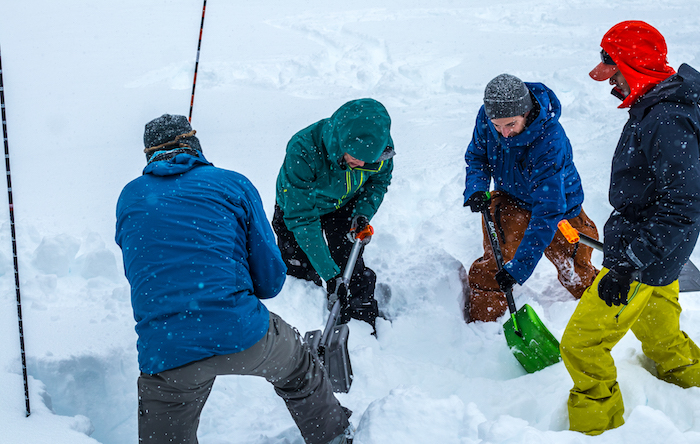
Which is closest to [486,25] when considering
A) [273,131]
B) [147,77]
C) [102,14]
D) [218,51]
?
[218,51]

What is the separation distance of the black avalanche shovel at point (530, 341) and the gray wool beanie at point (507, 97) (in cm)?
111

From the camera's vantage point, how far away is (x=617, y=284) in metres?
2.02

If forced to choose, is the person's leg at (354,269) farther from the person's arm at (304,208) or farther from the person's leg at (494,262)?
the person's leg at (494,262)

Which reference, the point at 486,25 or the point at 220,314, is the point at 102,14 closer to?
the point at 486,25

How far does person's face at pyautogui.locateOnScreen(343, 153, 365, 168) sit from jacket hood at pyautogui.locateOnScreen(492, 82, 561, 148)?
0.87 metres

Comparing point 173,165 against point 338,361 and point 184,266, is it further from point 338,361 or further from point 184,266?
point 338,361

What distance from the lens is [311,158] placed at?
2.86 meters

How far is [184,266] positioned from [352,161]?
1.30 meters

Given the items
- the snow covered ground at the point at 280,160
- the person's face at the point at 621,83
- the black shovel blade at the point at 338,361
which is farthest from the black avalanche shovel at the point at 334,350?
the person's face at the point at 621,83

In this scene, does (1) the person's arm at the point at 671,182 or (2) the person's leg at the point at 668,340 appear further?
(2) the person's leg at the point at 668,340

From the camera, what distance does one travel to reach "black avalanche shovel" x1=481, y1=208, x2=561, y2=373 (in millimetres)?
2768

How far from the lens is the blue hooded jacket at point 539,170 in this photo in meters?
2.73

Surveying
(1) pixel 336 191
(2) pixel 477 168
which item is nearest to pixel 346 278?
(1) pixel 336 191

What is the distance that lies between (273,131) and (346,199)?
335 cm
